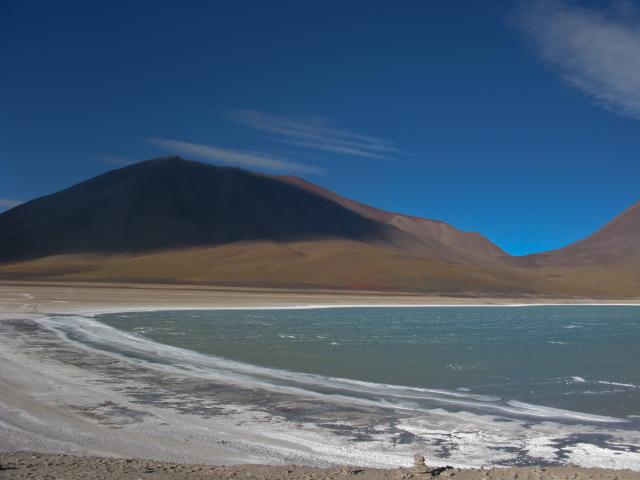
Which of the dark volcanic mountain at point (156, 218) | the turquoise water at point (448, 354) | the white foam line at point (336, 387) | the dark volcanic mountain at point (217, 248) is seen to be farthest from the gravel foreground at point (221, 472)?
the dark volcanic mountain at point (156, 218)

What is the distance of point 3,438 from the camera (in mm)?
9664

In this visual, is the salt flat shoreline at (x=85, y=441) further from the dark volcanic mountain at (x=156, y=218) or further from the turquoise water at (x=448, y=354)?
the dark volcanic mountain at (x=156, y=218)

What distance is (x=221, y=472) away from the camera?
7.86 metres

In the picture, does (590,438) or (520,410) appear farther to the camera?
(520,410)

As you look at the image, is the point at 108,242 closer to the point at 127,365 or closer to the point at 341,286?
the point at 341,286

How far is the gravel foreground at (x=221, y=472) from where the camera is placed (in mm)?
7574

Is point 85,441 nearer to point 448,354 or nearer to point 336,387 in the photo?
point 336,387

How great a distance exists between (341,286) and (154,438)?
93395 mm

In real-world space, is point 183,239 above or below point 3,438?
above

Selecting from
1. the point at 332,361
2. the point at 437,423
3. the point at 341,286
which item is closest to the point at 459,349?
the point at 332,361

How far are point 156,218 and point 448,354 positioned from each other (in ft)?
503

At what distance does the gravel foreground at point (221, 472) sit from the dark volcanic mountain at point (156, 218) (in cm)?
14366

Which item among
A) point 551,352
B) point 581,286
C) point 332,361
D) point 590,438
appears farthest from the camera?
point 581,286

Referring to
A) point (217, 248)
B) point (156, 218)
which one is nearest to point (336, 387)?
point (217, 248)
